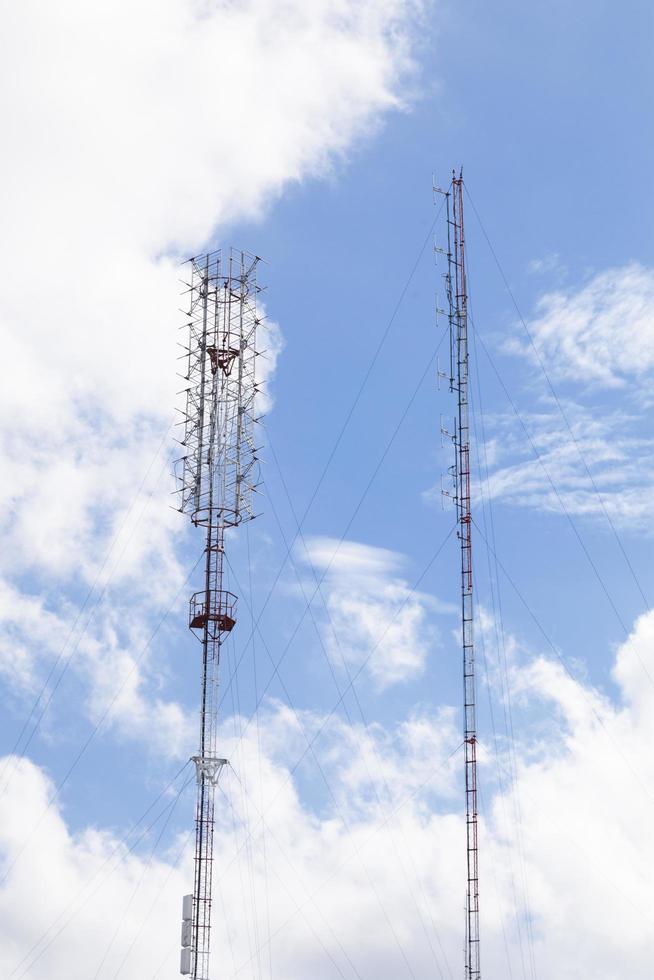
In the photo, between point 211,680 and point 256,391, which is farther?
point 256,391

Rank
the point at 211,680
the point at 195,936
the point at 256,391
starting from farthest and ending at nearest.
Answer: the point at 256,391 → the point at 211,680 → the point at 195,936

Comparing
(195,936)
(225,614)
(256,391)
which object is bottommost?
(195,936)

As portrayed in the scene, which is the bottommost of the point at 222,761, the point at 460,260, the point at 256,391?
the point at 222,761

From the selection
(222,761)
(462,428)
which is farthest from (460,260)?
(222,761)

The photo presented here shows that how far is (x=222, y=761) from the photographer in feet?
222

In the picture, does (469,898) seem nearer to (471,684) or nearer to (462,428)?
(471,684)

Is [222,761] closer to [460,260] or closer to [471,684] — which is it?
[471,684]

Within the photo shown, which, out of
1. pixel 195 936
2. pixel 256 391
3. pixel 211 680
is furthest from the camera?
pixel 256 391

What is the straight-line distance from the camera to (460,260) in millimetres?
74875

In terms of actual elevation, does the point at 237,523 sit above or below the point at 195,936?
above

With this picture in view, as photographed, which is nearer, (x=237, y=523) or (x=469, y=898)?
(x=469, y=898)

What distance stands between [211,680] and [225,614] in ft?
9.83

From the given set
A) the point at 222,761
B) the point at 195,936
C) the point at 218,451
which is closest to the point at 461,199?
the point at 218,451

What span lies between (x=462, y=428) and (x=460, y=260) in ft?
27.8
